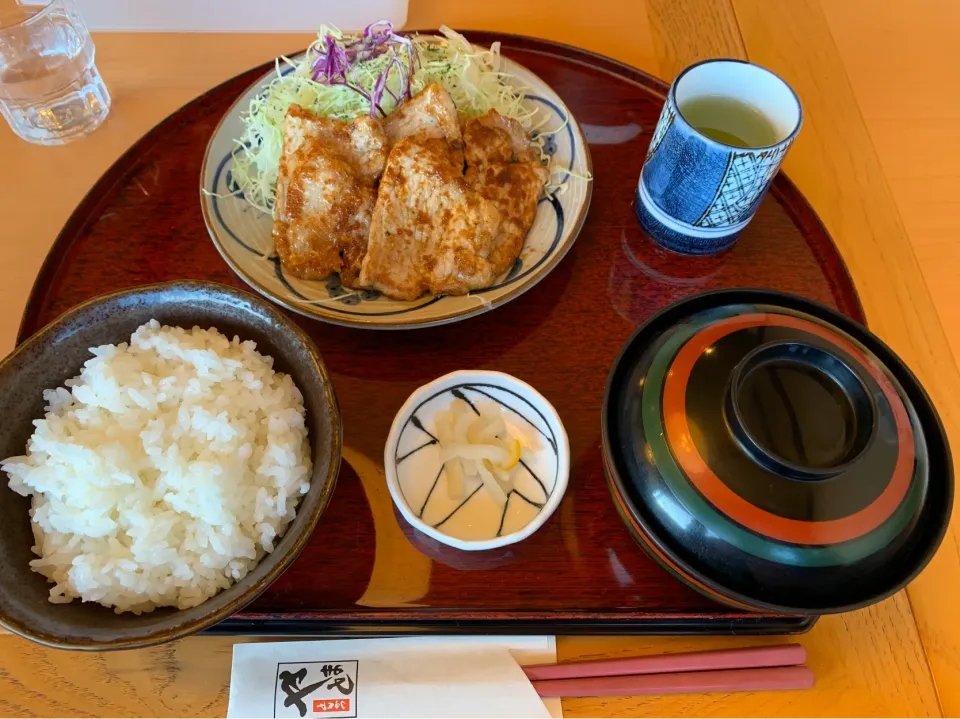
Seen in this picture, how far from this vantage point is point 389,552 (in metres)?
1.22

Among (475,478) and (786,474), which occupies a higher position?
(786,474)

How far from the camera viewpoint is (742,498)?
0.98m

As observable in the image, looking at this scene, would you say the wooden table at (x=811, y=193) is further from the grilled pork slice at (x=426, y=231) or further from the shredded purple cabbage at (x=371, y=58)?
the grilled pork slice at (x=426, y=231)

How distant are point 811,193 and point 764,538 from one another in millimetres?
1191

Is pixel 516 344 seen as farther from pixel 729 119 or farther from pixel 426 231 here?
pixel 729 119

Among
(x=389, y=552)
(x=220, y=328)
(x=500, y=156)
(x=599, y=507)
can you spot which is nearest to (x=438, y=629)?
(x=389, y=552)

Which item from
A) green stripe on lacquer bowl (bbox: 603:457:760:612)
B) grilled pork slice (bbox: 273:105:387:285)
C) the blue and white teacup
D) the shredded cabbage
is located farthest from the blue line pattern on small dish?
the shredded cabbage

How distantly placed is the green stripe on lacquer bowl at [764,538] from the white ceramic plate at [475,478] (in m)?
0.22

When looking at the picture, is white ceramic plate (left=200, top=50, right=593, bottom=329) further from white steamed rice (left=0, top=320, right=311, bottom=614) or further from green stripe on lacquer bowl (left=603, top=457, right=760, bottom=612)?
green stripe on lacquer bowl (left=603, top=457, right=760, bottom=612)

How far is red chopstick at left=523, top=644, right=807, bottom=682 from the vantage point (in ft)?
Answer: 3.75

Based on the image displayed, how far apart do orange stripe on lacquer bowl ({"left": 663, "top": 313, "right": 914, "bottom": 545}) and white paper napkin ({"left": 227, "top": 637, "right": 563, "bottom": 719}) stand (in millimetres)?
426

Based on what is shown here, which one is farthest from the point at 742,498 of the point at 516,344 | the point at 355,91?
the point at 355,91

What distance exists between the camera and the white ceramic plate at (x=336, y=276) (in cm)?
138

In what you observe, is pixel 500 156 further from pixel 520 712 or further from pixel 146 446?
pixel 520 712
